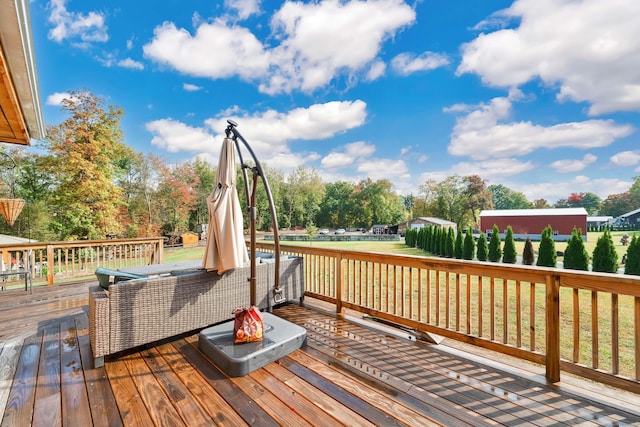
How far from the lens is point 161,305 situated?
2.62m

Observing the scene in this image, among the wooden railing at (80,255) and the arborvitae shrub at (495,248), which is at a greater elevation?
the wooden railing at (80,255)

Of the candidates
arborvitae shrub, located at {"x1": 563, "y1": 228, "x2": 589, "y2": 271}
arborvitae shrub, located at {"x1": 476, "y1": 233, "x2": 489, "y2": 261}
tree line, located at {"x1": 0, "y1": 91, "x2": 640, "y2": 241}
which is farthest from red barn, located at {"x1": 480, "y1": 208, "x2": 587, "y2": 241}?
arborvitae shrub, located at {"x1": 563, "y1": 228, "x2": 589, "y2": 271}

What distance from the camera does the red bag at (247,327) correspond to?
2.43 m

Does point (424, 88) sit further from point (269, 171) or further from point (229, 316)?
point (229, 316)

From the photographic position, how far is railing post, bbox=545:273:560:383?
2.07 metres

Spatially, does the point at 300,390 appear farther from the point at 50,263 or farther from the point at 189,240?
the point at 189,240

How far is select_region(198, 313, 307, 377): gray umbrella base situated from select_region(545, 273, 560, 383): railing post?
2.04 metres

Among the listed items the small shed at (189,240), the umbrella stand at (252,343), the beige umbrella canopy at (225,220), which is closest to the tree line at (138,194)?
the small shed at (189,240)

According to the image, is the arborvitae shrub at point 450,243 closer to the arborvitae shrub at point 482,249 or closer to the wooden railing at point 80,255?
the arborvitae shrub at point 482,249

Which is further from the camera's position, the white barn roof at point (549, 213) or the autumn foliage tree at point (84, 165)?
the white barn roof at point (549, 213)

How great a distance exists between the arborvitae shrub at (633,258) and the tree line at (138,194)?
463 inches

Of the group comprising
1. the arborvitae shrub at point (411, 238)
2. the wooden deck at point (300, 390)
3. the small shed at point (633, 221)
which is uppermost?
the small shed at point (633, 221)

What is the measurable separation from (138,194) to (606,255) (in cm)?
2434

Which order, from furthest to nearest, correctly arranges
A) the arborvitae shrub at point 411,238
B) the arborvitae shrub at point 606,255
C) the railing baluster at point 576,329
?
the arborvitae shrub at point 411,238, the arborvitae shrub at point 606,255, the railing baluster at point 576,329
